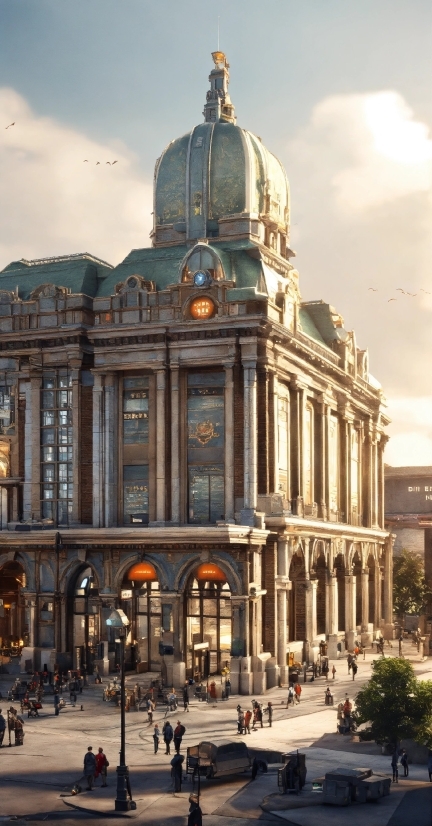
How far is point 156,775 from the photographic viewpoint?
51281mm

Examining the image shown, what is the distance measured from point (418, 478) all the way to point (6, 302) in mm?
93751

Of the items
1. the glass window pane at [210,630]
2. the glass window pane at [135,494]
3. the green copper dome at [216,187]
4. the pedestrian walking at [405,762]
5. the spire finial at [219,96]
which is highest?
the spire finial at [219,96]

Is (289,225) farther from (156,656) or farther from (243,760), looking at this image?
(243,760)

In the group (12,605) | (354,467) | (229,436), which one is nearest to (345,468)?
(354,467)

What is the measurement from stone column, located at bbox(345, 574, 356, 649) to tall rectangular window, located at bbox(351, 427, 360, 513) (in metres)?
10.0

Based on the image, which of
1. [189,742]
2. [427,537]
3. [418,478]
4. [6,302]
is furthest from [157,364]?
[418,478]

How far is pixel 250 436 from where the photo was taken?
8119 centimetres

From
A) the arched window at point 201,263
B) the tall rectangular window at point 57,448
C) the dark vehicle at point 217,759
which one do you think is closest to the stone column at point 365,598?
the tall rectangular window at point 57,448

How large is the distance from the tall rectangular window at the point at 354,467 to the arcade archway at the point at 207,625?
33981mm

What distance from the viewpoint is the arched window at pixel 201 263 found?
83.9m

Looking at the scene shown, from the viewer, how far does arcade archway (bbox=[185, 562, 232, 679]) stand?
264 ft

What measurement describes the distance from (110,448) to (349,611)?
31.3 meters

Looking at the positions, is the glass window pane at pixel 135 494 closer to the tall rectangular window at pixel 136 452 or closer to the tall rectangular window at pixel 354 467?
the tall rectangular window at pixel 136 452

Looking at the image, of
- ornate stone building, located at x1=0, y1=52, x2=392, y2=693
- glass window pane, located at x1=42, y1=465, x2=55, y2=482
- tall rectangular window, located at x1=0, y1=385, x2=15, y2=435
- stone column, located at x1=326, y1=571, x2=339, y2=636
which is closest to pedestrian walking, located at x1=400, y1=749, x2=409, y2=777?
ornate stone building, located at x1=0, y1=52, x2=392, y2=693
